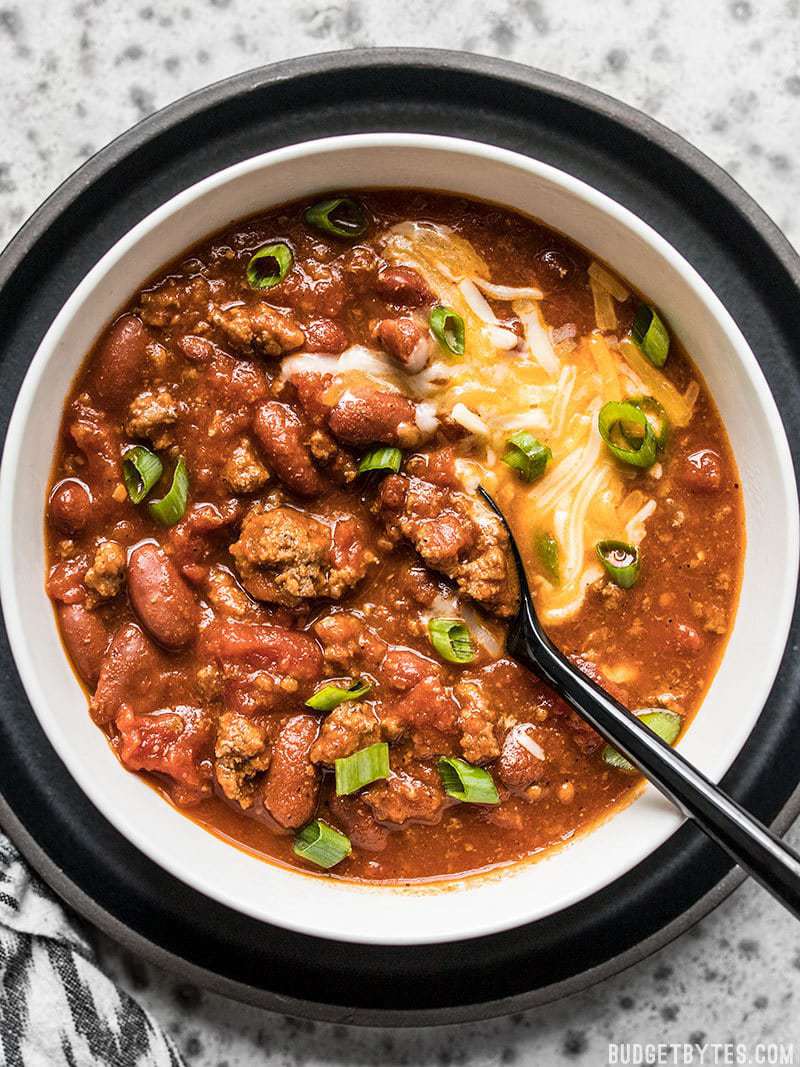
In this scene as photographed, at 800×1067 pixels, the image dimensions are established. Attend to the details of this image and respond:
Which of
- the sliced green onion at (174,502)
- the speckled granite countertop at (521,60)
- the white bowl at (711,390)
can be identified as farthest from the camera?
the speckled granite countertop at (521,60)

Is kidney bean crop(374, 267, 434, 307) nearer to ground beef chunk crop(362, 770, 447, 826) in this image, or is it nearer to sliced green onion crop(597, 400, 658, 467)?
sliced green onion crop(597, 400, 658, 467)

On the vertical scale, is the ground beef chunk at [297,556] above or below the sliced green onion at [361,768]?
above

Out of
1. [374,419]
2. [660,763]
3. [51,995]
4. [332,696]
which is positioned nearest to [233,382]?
[374,419]

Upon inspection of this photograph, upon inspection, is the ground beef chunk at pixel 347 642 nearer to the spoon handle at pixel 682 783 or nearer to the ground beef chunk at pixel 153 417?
the spoon handle at pixel 682 783

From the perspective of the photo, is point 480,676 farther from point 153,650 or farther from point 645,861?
point 153,650

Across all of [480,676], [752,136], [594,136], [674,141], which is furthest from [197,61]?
[480,676]

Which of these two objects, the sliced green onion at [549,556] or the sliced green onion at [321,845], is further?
the sliced green onion at [549,556]

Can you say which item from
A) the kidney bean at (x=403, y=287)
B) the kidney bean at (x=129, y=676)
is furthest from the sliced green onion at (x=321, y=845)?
the kidney bean at (x=403, y=287)
